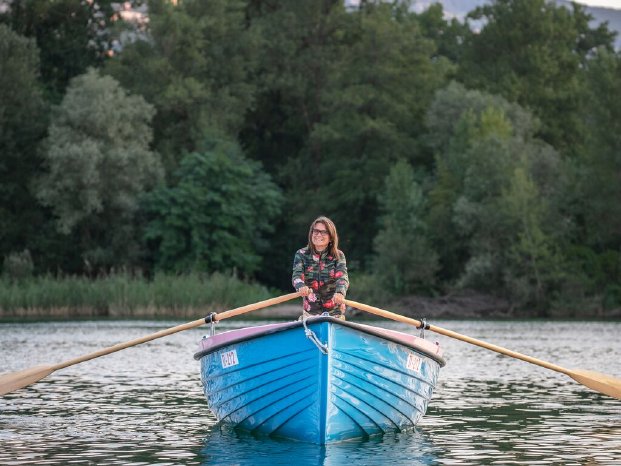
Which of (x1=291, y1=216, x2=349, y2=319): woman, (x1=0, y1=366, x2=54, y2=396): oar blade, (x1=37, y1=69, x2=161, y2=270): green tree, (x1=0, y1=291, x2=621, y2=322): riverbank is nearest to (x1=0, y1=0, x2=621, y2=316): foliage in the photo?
(x1=37, y1=69, x2=161, y2=270): green tree

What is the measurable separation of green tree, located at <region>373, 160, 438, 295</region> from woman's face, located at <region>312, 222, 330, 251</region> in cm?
5658

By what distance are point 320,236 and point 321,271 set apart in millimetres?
428

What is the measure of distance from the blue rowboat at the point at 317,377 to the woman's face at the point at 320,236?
1.26m

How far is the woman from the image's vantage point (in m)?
18.7

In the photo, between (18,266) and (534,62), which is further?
(534,62)

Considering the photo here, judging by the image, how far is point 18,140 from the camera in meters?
82.9

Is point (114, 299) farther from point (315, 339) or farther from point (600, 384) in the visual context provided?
point (315, 339)

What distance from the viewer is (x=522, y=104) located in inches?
3607

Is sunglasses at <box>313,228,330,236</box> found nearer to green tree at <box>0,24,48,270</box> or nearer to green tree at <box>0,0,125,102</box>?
green tree at <box>0,24,48,270</box>

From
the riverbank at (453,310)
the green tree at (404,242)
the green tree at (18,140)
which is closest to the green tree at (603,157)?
the riverbank at (453,310)

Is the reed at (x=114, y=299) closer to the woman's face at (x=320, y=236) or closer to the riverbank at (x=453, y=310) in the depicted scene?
the riverbank at (x=453, y=310)

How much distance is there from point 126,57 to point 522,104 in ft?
76.5

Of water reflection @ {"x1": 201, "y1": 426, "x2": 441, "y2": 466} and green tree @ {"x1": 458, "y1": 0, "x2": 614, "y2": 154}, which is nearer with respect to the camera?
water reflection @ {"x1": 201, "y1": 426, "x2": 441, "y2": 466}

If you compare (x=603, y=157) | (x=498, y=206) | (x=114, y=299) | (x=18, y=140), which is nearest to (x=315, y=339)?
(x=114, y=299)
